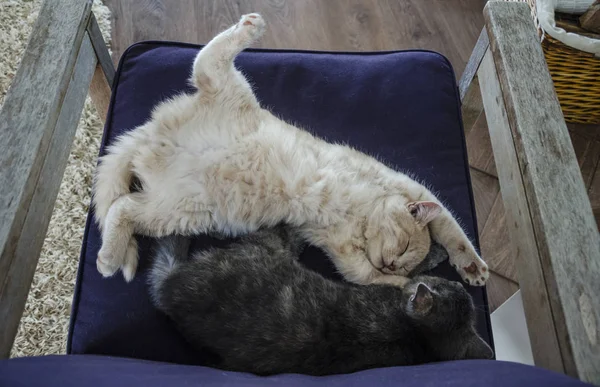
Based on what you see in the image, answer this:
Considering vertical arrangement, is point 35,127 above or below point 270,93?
above

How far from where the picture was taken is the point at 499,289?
1723mm

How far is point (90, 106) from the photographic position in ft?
6.32

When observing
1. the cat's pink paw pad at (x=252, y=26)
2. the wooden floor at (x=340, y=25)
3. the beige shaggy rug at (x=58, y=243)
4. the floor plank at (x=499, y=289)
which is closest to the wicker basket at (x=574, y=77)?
the wooden floor at (x=340, y=25)

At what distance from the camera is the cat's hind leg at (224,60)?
49.9 inches

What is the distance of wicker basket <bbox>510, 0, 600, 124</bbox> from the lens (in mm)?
1651

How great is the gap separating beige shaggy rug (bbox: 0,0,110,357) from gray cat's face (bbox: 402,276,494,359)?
1.12 m

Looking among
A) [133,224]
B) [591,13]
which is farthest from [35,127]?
[591,13]

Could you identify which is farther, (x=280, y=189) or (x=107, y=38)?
(x=107, y=38)

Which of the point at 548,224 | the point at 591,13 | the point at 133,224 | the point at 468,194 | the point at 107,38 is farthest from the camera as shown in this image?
the point at 107,38

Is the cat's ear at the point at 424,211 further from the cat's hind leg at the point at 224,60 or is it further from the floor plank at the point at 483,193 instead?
the floor plank at the point at 483,193

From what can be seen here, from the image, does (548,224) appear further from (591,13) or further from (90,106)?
(90,106)

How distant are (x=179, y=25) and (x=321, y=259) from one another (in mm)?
1516

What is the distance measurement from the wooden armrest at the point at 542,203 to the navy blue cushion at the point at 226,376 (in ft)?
0.35

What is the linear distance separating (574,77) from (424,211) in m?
1.02
